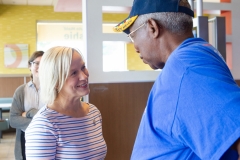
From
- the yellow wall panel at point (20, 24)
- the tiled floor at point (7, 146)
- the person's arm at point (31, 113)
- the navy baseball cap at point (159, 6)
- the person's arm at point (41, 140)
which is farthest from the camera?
the yellow wall panel at point (20, 24)

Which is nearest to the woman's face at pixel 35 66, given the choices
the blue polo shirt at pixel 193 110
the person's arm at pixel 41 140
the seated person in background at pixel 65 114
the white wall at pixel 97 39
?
the white wall at pixel 97 39

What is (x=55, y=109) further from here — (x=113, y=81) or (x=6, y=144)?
(x=6, y=144)

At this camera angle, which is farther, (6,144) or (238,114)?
(6,144)

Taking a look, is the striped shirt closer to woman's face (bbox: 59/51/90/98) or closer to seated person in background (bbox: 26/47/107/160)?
seated person in background (bbox: 26/47/107/160)

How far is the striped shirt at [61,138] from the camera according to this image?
4.52 ft

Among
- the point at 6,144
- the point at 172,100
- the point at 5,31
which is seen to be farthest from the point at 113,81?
the point at 5,31

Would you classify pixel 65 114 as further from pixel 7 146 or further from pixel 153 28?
pixel 7 146

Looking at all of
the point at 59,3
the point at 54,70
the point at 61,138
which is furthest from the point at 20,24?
the point at 61,138

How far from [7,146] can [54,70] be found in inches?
200

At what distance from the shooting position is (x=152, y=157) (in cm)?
78

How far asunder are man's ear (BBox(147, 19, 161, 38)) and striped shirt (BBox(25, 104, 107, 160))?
810 mm

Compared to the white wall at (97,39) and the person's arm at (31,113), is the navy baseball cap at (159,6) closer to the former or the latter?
the white wall at (97,39)

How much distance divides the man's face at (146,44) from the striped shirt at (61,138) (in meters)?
0.74

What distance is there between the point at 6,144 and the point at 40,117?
5288mm
